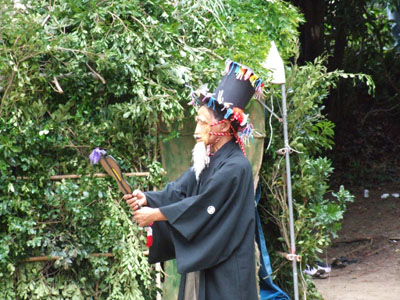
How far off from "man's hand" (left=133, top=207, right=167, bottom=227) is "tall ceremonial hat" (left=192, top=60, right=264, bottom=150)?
0.65m

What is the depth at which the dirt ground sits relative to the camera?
271 inches

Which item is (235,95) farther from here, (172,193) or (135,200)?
(135,200)

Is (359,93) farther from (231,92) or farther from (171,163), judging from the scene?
(231,92)

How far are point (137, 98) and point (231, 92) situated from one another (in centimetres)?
113

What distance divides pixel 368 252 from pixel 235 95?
5220 mm

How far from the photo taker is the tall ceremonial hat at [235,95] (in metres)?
3.71

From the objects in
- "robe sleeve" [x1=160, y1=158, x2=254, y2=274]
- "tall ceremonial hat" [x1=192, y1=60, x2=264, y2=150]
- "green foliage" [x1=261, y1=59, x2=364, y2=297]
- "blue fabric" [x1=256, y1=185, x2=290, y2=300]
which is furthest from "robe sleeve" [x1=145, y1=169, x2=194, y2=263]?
"green foliage" [x1=261, y1=59, x2=364, y2=297]

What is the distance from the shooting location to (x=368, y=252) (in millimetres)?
8367

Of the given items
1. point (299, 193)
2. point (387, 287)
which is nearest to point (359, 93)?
point (387, 287)

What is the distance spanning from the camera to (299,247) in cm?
533

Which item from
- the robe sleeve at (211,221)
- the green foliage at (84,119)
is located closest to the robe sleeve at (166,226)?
the robe sleeve at (211,221)

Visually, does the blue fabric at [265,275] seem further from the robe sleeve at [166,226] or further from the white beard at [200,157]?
the white beard at [200,157]

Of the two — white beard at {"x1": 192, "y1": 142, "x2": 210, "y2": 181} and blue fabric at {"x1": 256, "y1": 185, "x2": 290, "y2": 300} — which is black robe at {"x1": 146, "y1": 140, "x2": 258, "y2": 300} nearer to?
white beard at {"x1": 192, "y1": 142, "x2": 210, "y2": 181}

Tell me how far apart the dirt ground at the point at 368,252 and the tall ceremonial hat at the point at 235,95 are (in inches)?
136
